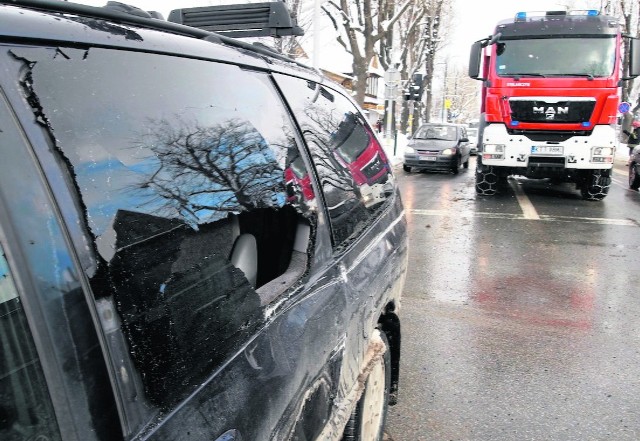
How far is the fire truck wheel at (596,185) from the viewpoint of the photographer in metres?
10.3

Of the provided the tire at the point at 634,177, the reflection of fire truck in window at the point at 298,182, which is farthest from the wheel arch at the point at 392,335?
the tire at the point at 634,177

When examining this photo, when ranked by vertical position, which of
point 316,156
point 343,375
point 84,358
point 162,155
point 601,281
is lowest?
point 601,281

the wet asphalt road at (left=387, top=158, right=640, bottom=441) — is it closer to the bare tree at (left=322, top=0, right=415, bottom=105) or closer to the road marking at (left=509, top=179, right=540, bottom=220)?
the road marking at (left=509, top=179, right=540, bottom=220)

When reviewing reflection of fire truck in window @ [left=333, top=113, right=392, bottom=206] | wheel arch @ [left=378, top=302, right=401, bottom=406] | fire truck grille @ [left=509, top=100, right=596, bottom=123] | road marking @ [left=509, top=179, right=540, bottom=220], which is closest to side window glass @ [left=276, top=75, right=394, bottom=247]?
reflection of fire truck in window @ [left=333, top=113, right=392, bottom=206]

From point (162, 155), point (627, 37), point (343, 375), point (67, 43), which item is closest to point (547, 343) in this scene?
point (343, 375)

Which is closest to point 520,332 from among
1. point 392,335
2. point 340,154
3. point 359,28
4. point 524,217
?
point 392,335

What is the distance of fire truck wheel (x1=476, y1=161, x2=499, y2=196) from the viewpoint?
36.0 ft

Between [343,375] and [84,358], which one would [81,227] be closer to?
[84,358]

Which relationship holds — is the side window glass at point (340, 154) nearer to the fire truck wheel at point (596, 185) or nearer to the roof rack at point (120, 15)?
the roof rack at point (120, 15)

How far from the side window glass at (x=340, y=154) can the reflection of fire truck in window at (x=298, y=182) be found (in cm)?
11

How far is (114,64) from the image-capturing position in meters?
1.12

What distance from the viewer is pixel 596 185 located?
10.4 metres

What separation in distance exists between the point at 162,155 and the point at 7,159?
0.37 m

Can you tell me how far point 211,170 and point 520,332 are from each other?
3.49m
